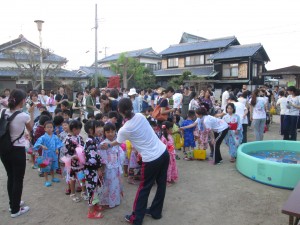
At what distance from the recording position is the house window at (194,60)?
30192 mm

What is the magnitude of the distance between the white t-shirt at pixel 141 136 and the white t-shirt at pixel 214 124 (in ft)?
9.89

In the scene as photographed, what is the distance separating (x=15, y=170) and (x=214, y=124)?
14.5 feet

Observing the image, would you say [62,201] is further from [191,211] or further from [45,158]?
[191,211]

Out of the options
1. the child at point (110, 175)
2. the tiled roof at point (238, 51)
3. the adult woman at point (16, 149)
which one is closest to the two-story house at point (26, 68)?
A: the adult woman at point (16, 149)

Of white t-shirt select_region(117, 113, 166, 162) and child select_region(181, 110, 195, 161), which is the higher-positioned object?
white t-shirt select_region(117, 113, 166, 162)

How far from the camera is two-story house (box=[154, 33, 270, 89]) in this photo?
26484 mm

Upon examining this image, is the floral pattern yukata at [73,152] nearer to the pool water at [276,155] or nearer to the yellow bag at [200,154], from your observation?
the yellow bag at [200,154]

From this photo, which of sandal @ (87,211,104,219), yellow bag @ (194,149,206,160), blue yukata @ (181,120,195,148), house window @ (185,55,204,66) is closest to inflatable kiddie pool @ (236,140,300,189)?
yellow bag @ (194,149,206,160)

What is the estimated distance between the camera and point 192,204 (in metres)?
4.20

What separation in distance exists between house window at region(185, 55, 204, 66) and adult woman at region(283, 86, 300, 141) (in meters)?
22.9

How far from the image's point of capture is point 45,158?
5.19 m

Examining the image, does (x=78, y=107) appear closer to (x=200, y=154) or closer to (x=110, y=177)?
(x=200, y=154)

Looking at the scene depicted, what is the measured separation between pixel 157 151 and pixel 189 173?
2.59 metres

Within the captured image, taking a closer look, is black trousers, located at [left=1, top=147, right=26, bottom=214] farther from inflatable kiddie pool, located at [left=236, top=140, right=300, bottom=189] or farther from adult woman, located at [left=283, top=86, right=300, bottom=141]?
adult woman, located at [left=283, top=86, right=300, bottom=141]
